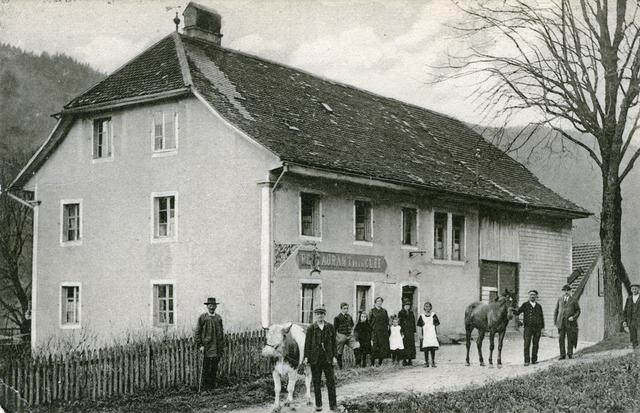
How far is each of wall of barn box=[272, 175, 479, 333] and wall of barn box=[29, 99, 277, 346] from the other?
80cm

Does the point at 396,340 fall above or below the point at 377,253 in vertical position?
below

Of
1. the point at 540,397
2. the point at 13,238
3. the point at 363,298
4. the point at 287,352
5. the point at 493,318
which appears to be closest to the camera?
the point at 540,397

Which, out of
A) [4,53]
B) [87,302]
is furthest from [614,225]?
[4,53]

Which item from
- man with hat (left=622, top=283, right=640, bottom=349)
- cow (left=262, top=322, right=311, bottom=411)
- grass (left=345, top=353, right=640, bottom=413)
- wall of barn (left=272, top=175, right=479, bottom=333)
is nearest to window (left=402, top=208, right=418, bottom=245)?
wall of barn (left=272, top=175, right=479, bottom=333)

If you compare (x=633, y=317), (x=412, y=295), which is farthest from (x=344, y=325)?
(x=633, y=317)

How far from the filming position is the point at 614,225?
68.8 feet

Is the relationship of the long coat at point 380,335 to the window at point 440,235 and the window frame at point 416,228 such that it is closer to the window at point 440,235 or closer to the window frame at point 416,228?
the window frame at point 416,228

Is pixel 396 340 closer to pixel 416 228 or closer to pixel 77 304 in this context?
pixel 416 228

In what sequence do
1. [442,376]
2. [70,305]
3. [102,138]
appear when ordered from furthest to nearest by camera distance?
[70,305] < [102,138] < [442,376]

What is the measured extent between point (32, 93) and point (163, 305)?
18494 millimetres

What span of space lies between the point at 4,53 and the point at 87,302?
7.23m

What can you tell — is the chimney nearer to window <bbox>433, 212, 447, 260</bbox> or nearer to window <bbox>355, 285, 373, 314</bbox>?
window <bbox>433, 212, 447, 260</bbox>

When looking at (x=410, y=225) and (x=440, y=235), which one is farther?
(x=440, y=235)

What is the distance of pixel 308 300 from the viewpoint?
2138 centimetres
